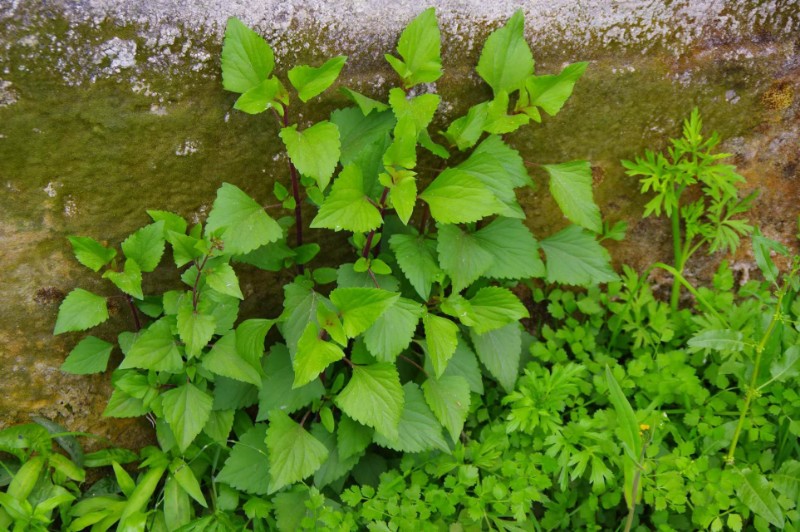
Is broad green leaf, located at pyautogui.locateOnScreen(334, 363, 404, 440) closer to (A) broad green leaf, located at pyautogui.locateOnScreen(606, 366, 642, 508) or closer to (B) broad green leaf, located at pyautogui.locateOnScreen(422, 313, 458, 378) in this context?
(B) broad green leaf, located at pyautogui.locateOnScreen(422, 313, 458, 378)

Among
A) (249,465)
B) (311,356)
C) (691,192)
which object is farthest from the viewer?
(691,192)

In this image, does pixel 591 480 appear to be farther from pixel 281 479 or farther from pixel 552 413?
pixel 281 479

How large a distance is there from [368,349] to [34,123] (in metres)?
1.19

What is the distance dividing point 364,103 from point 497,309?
2.68 feet

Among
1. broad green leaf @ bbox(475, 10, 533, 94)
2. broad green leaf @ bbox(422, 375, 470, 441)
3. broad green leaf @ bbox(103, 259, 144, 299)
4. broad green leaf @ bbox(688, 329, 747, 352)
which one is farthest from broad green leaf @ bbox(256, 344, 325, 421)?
broad green leaf @ bbox(688, 329, 747, 352)

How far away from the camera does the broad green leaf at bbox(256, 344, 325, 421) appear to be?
85.8 inches

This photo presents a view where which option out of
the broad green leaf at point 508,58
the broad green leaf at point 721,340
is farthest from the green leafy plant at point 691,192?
the broad green leaf at point 508,58

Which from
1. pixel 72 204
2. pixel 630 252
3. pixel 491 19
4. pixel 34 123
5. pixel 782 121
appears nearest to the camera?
pixel 34 123

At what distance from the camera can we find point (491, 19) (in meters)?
2.21

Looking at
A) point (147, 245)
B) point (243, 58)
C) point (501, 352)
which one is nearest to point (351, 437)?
point (501, 352)

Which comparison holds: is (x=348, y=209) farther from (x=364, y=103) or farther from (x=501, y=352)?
(x=501, y=352)

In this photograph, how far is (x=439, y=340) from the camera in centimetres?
207

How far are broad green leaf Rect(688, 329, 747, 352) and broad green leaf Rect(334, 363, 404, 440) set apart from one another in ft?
3.41

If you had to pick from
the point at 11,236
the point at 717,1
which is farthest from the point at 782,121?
Result: the point at 11,236
